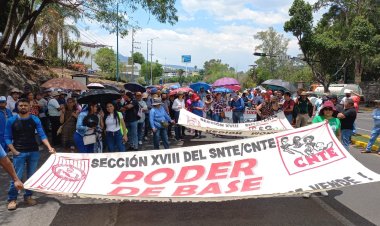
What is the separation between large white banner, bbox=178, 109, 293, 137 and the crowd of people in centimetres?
36

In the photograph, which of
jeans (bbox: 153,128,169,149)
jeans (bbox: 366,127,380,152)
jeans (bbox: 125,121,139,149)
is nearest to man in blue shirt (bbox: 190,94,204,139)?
jeans (bbox: 125,121,139,149)

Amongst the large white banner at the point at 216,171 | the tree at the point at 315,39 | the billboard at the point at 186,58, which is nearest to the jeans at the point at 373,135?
the large white banner at the point at 216,171

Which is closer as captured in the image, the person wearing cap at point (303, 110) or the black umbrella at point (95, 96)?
the black umbrella at point (95, 96)

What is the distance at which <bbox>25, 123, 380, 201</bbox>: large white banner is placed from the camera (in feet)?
17.0

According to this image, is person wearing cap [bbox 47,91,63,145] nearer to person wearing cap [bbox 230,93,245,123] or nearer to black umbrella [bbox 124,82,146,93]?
black umbrella [bbox 124,82,146,93]

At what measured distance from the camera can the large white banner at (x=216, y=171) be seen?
5195 millimetres

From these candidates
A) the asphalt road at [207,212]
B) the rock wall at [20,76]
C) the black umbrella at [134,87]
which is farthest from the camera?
the rock wall at [20,76]

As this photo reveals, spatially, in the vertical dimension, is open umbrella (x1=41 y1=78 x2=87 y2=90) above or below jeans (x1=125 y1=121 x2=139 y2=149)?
above

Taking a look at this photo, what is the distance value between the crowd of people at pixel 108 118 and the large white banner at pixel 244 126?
361 millimetres

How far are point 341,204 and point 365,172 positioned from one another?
1.25 metres

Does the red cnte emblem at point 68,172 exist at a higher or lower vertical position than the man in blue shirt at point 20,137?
lower

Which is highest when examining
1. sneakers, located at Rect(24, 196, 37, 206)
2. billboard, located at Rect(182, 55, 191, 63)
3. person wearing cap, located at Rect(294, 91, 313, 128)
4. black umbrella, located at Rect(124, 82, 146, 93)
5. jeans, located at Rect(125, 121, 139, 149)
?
billboard, located at Rect(182, 55, 191, 63)

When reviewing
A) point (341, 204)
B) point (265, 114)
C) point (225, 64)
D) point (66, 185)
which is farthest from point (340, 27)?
point (225, 64)

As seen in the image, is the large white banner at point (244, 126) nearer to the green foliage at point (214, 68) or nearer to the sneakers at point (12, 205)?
the sneakers at point (12, 205)
